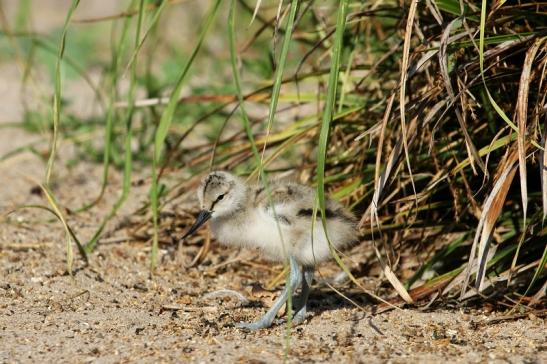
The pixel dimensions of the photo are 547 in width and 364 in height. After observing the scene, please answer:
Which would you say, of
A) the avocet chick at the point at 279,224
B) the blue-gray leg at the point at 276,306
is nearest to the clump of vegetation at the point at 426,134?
the avocet chick at the point at 279,224

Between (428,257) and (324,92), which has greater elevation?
(324,92)

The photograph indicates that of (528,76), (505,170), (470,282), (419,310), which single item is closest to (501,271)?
(470,282)

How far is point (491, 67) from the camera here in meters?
3.04

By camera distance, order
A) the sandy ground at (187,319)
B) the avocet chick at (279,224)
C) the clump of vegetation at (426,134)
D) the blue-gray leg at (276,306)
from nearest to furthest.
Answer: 1. the sandy ground at (187,319)
2. the clump of vegetation at (426,134)
3. the blue-gray leg at (276,306)
4. the avocet chick at (279,224)

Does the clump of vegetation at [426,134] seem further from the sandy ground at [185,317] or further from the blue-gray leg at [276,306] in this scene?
the blue-gray leg at [276,306]

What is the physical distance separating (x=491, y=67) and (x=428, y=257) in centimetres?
78

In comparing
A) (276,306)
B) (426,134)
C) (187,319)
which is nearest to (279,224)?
(276,306)

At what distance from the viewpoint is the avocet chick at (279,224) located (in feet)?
10.00

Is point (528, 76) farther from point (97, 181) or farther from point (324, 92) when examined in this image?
point (97, 181)

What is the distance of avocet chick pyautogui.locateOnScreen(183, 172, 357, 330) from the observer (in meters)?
3.05

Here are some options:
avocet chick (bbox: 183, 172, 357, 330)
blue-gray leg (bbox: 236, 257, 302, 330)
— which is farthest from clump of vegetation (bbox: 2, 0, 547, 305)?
blue-gray leg (bbox: 236, 257, 302, 330)

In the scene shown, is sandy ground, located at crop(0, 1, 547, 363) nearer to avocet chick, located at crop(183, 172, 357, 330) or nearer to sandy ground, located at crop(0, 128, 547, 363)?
sandy ground, located at crop(0, 128, 547, 363)

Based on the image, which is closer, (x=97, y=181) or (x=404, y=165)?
(x=404, y=165)

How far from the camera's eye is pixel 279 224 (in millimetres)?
3066
